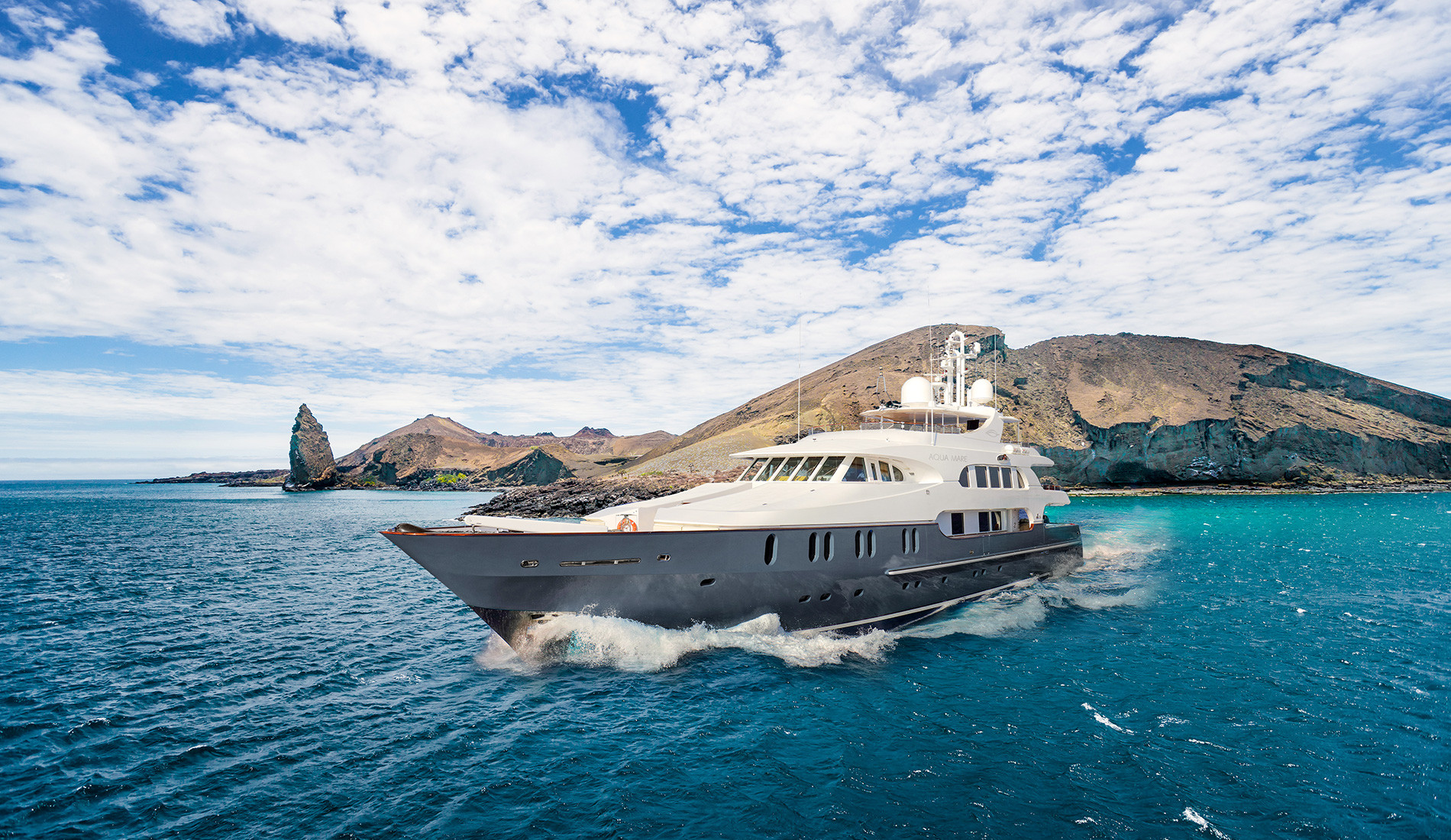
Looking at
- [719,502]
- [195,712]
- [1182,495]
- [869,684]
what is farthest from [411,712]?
[1182,495]

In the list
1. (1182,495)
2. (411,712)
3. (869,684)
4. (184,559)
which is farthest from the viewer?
(1182,495)

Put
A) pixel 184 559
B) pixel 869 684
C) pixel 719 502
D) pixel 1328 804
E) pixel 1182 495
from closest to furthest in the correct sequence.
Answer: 1. pixel 1328 804
2. pixel 869 684
3. pixel 719 502
4. pixel 184 559
5. pixel 1182 495

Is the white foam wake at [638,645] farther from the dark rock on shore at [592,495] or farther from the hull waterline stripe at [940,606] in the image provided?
the dark rock on shore at [592,495]

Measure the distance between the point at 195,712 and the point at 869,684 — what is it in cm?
1280

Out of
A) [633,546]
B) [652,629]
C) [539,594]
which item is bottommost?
[652,629]

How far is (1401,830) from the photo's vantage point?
23.9 ft

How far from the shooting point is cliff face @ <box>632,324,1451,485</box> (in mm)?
93188

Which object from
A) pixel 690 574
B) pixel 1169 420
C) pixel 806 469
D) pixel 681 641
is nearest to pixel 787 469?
pixel 806 469

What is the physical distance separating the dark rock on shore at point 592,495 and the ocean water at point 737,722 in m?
37.6

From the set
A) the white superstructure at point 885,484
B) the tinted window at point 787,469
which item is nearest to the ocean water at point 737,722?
the white superstructure at point 885,484

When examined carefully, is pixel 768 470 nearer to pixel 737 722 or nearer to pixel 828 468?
pixel 828 468

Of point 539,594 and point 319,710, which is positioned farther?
point 539,594

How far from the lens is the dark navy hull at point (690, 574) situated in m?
11.6

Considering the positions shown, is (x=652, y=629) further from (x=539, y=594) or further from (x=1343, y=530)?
(x=1343, y=530)
